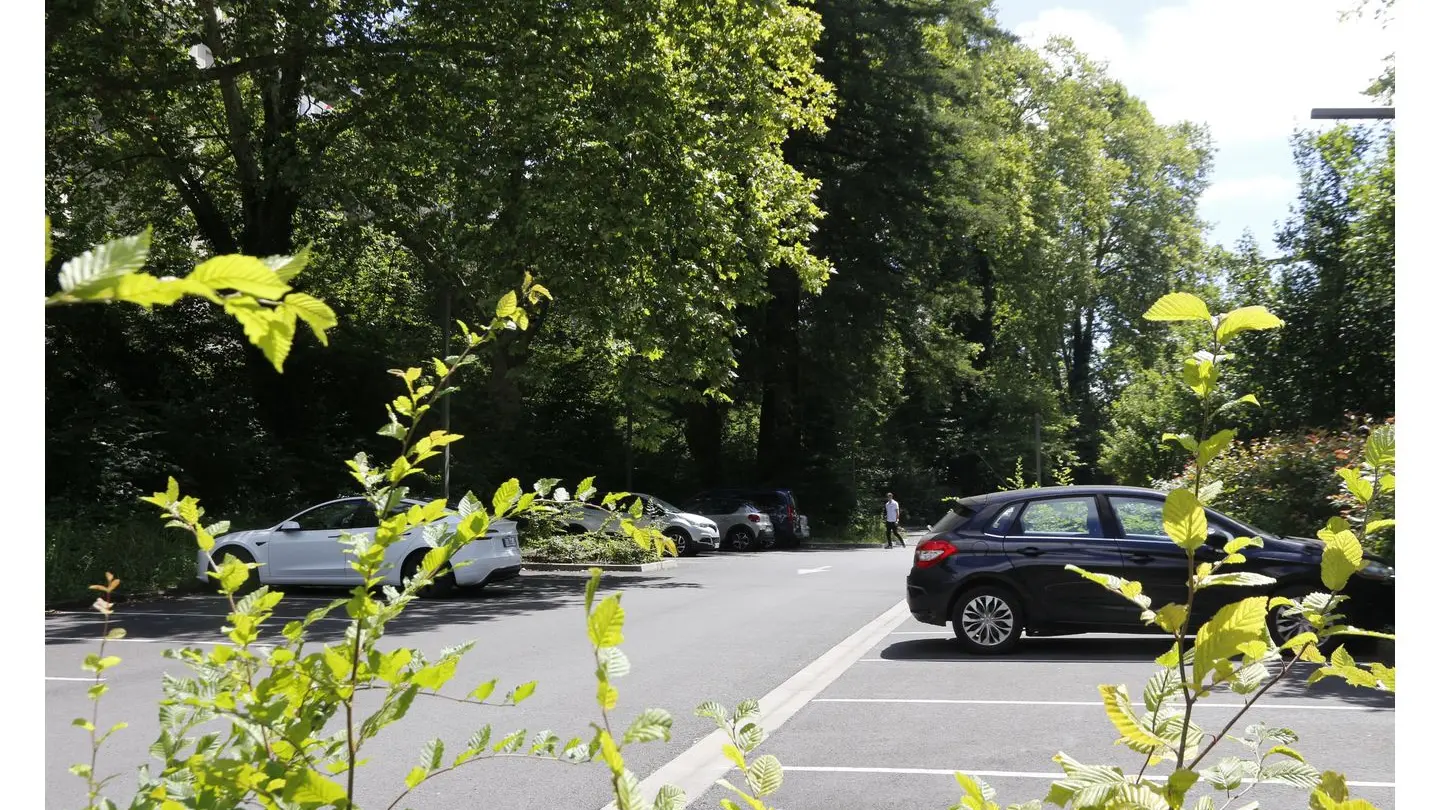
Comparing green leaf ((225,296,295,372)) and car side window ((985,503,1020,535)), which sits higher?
green leaf ((225,296,295,372))

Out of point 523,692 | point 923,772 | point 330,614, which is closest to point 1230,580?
point 523,692

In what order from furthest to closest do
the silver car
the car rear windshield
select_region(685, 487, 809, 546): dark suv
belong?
1. select_region(685, 487, 809, 546): dark suv
2. the silver car
3. the car rear windshield

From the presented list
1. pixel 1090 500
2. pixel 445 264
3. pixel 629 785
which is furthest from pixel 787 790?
pixel 445 264

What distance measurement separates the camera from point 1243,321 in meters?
1.73

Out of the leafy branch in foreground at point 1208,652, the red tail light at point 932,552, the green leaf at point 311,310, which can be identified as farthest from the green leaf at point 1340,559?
the red tail light at point 932,552

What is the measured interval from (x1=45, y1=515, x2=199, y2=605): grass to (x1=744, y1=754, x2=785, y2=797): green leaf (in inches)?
617

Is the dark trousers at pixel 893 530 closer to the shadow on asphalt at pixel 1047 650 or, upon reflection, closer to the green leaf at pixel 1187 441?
the shadow on asphalt at pixel 1047 650

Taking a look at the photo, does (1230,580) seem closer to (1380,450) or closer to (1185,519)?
(1185,519)

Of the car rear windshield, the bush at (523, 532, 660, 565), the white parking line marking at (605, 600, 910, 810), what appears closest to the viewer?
the white parking line marking at (605, 600, 910, 810)

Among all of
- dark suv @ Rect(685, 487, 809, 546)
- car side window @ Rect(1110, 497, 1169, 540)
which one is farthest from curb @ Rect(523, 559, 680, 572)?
car side window @ Rect(1110, 497, 1169, 540)

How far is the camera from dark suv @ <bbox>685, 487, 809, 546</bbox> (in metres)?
33.5

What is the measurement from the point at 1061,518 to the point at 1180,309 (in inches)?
409

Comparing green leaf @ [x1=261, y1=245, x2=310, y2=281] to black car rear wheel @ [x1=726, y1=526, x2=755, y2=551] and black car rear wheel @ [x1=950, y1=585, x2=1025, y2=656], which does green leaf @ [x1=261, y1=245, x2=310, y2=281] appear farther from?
black car rear wheel @ [x1=726, y1=526, x2=755, y2=551]

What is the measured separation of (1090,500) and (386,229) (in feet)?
45.1
